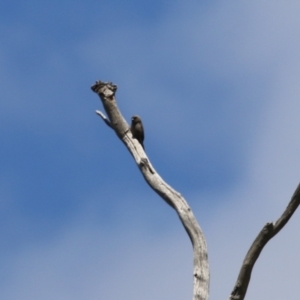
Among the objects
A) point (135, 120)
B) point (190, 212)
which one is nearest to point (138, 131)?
point (135, 120)

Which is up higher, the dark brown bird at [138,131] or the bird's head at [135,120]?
the bird's head at [135,120]

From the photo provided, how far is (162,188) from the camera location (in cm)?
1341

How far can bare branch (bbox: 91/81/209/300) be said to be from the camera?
40.1ft

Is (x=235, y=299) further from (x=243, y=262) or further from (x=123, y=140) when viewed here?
(x=123, y=140)

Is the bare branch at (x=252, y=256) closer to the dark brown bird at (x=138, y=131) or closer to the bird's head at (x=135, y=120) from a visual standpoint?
the dark brown bird at (x=138, y=131)

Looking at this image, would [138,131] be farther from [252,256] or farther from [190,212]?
[252,256]

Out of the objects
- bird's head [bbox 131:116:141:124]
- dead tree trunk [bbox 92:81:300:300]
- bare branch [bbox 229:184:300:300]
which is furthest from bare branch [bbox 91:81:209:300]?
bare branch [bbox 229:184:300:300]

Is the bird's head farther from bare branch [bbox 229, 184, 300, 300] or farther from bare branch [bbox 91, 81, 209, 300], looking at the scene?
bare branch [bbox 229, 184, 300, 300]

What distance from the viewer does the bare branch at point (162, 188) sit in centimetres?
1221

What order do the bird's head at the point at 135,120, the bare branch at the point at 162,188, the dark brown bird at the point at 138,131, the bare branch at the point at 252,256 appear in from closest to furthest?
the bare branch at the point at 252,256, the bare branch at the point at 162,188, the dark brown bird at the point at 138,131, the bird's head at the point at 135,120

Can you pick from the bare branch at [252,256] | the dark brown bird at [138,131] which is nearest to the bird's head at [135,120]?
the dark brown bird at [138,131]

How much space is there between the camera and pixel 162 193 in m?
13.4

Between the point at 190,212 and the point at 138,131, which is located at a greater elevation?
the point at 138,131

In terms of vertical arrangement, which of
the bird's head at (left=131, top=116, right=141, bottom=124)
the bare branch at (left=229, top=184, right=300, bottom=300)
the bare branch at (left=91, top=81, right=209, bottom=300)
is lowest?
the bare branch at (left=229, top=184, right=300, bottom=300)
